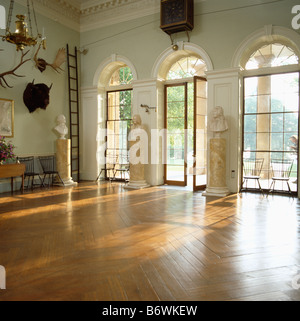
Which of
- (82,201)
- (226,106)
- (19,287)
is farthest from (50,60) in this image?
(19,287)

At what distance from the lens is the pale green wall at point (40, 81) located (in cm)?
779

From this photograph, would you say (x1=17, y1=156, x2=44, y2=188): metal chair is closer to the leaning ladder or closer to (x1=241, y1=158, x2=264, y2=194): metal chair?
the leaning ladder

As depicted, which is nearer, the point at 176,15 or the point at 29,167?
the point at 176,15

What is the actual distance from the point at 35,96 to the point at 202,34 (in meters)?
4.77

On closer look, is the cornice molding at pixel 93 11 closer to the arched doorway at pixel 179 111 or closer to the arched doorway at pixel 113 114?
the arched doorway at pixel 113 114

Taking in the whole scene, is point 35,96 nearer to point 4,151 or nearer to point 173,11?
point 4,151

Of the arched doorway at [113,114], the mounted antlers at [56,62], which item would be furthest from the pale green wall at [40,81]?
the arched doorway at [113,114]

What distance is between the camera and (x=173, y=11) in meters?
7.64

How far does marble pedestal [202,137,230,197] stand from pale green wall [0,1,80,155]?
15.7 feet

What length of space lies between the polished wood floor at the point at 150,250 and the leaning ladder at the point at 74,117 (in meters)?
3.42

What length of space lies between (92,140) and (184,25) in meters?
4.54

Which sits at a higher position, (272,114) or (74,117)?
(74,117)

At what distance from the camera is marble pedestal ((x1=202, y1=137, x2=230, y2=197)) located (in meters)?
7.20

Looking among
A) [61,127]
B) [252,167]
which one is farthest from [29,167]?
[252,167]
